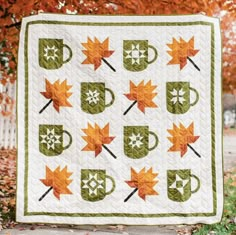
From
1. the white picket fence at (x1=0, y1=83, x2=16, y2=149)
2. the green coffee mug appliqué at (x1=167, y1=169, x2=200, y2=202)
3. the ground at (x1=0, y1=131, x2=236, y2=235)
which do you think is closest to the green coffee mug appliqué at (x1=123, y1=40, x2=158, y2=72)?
the green coffee mug appliqué at (x1=167, y1=169, x2=200, y2=202)

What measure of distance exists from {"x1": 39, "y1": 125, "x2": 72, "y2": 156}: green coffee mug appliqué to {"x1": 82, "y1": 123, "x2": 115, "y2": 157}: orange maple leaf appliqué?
14 centimetres

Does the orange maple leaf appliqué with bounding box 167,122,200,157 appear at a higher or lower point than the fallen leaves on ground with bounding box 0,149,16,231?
higher

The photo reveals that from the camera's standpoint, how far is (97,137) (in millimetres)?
4316

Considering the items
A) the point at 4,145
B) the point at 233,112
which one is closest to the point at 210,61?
the point at 4,145

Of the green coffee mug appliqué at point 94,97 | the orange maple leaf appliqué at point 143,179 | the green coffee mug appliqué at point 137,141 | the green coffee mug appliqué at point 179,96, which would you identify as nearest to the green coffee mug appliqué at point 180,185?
the orange maple leaf appliqué at point 143,179

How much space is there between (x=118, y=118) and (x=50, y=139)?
1.70ft

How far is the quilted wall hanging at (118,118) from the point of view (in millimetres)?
4281

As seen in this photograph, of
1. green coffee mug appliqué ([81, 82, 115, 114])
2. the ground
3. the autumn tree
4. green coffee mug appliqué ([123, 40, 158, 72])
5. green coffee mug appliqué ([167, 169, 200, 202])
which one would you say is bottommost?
the ground

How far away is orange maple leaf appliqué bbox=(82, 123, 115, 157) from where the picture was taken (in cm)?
431

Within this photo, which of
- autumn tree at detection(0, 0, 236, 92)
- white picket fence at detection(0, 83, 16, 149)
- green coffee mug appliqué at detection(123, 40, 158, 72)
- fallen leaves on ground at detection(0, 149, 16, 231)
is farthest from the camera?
white picket fence at detection(0, 83, 16, 149)

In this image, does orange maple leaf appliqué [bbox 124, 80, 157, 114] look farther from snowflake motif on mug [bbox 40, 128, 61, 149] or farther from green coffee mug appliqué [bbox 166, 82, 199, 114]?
snowflake motif on mug [bbox 40, 128, 61, 149]

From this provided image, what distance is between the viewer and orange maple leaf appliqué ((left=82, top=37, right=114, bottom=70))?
4.29 meters

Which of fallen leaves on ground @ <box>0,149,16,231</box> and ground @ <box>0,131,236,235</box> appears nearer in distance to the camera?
ground @ <box>0,131,236,235</box>

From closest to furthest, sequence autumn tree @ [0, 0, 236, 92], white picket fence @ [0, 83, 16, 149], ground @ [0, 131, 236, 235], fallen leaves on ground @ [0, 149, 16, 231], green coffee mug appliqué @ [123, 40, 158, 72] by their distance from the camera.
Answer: green coffee mug appliqué @ [123, 40, 158, 72] < ground @ [0, 131, 236, 235] < fallen leaves on ground @ [0, 149, 16, 231] < autumn tree @ [0, 0, 236, 92] < white picket fence @ [0, 83, 16, 149]
